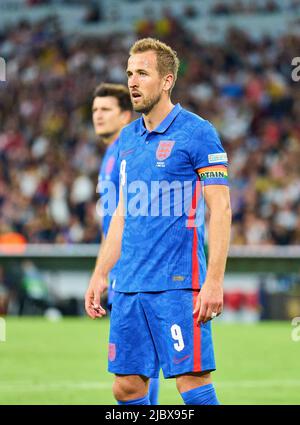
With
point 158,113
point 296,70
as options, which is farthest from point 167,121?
point 296,70

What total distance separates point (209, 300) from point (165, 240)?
0.55 meters

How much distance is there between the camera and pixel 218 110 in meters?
23.8

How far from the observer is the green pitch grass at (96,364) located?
31.6ft

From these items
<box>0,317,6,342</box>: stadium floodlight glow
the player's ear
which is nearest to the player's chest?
the player's ear

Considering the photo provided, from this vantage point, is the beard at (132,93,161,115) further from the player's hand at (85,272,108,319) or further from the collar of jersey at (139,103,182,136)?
the player's hand at (85,272,108,319)

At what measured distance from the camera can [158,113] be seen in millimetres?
6172

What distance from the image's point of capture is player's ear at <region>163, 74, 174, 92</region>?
20.1 ft

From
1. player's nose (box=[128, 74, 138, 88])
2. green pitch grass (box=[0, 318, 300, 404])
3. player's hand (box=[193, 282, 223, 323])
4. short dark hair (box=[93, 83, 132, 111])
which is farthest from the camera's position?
green pitch grass (box=[0, 318, 300, 404])

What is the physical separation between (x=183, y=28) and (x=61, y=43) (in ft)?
10.6

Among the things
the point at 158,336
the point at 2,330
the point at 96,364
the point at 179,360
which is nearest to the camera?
the point at 179,360

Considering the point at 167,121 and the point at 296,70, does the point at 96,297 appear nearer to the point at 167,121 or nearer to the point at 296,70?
the point at 167,121

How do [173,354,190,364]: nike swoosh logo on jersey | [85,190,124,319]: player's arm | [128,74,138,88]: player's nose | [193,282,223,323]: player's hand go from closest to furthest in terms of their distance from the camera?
[193,282,223,323]: player's hand, [173,354,190,364]: nike swoosh logo on jersey, [128,74,138,88]: player's nose, [85,190,124,319]: player's arm

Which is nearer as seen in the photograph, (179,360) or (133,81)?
(179,360)

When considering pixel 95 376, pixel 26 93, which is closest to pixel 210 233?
pixel 95 376
